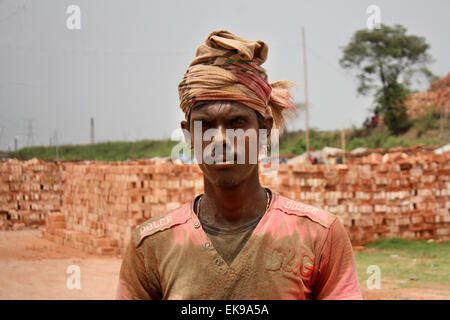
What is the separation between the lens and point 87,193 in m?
15.1

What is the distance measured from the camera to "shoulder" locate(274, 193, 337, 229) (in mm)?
1980

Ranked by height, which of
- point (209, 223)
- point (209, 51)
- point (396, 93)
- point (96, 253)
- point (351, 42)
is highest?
point (351, 42)

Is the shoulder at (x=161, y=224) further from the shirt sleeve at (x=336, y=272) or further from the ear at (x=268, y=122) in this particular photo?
the shirt sleeve at (x=336, y=272)

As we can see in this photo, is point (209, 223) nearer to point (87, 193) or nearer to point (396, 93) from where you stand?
point (87, 193)

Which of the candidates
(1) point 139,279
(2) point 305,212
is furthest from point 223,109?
(1) point 139,279

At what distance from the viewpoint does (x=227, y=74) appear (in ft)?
6.64

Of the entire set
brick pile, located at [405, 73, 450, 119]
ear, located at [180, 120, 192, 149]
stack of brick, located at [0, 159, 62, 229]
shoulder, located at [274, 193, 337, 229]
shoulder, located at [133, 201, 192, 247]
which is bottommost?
stack of brick, located at [0, 159, 62, 229]

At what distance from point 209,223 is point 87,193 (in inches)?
532

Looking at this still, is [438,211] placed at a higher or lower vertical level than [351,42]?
lower

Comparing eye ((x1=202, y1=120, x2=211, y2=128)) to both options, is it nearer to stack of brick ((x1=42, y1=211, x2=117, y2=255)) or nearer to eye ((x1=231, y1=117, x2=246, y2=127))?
eye ((x1=231, y1=117, x2=246, y2=127))

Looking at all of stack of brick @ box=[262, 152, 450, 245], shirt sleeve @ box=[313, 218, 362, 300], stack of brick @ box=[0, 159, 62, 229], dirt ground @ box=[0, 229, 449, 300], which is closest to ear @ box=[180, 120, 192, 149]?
shirt sleeve @ box=[313, 218, 362, 300]
